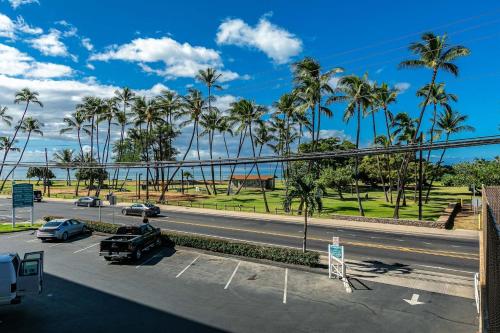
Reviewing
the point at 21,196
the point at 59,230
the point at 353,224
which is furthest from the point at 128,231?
the point at 353,224

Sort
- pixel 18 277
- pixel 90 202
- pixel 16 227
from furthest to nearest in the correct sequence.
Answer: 1. pixel 90 202
2. pixel 16 227
3. pixel 18 277

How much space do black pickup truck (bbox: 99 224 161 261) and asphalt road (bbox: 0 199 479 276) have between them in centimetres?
772

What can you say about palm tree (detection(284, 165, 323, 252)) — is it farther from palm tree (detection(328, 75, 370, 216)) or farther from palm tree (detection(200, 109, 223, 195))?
palm tree (detection(200, 109, 223, 195))

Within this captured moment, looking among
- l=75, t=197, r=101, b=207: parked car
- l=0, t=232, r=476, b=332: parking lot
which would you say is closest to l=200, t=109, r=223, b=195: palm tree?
l=75, t=197, r=101, b=207: parked car

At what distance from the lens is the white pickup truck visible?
11320mm

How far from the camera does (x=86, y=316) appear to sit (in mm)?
12602

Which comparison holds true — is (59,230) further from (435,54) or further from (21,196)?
(435,54)

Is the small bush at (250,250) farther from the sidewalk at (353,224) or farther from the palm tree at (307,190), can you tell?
the sidewalk at (353,224)

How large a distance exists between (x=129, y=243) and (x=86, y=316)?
6753mm

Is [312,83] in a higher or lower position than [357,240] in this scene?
higher

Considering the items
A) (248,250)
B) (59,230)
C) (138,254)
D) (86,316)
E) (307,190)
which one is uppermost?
(307,190)

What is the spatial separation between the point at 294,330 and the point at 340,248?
675 centimetres

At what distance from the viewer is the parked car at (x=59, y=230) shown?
24797 mm

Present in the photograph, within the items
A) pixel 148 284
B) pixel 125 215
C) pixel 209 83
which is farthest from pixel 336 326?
pixel 209 83
